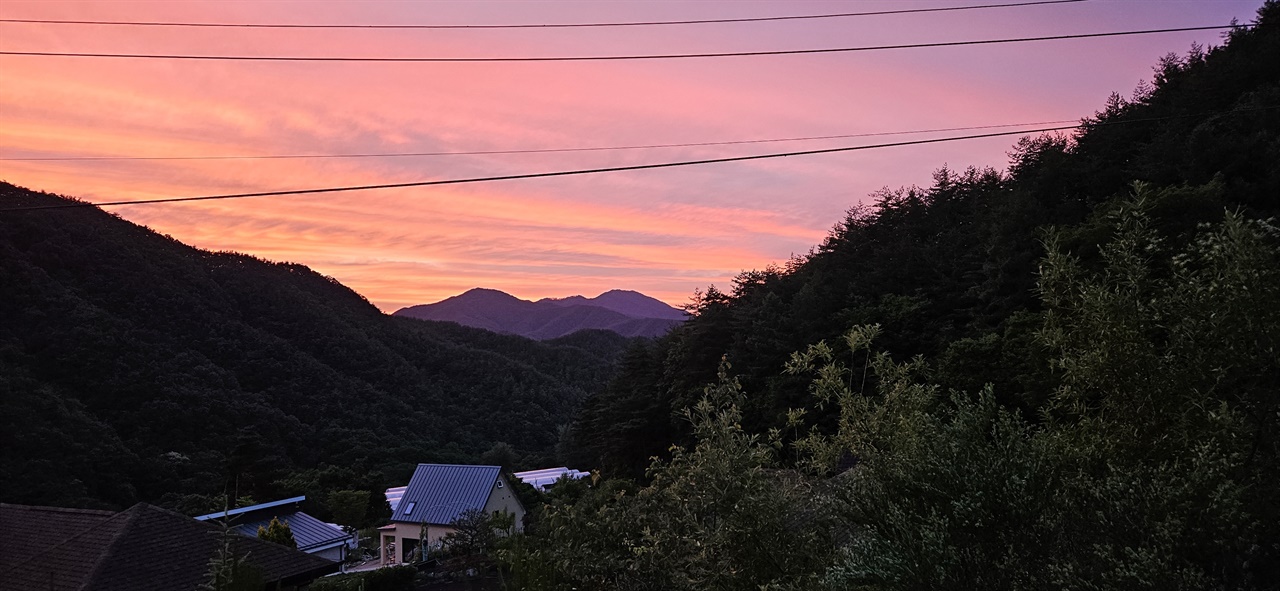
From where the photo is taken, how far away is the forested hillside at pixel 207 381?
119 feet

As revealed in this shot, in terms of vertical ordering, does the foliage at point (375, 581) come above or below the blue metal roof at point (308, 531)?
above

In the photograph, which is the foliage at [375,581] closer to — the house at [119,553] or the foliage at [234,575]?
the house at [119,553]

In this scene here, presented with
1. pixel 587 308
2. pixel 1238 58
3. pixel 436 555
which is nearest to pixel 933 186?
pixel 1238 58

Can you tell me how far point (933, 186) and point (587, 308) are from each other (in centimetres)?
9692

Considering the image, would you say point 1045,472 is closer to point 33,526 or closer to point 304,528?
point 33,526

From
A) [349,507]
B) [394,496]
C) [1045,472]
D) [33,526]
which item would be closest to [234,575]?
[1045,472]

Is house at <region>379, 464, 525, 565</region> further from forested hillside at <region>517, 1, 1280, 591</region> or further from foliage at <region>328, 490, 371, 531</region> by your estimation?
forested hillside at <region>517, 1, 1280, 591</region>

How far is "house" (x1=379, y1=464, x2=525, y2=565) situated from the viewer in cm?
3425

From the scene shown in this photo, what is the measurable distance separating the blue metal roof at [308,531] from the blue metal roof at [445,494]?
4130 mm

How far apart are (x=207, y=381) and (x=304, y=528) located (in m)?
17.4

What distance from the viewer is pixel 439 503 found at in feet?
115

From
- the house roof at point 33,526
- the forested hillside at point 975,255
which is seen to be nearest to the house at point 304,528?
the forested hillside at point 975,255

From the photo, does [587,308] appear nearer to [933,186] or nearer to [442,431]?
[442,431]

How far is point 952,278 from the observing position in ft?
112
